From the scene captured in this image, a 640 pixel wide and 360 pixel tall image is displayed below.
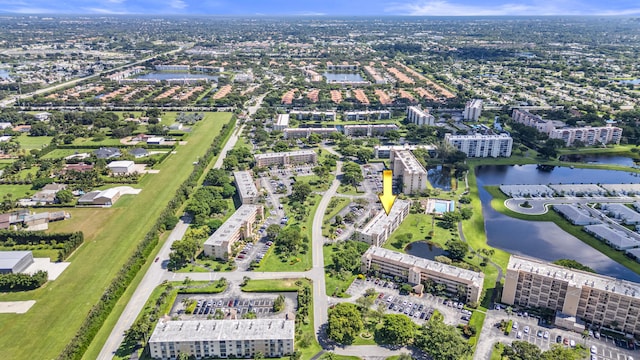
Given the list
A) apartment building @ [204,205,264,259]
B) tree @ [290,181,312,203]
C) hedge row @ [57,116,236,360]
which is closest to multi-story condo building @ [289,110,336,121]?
hedge row @ [57,116,236,360]

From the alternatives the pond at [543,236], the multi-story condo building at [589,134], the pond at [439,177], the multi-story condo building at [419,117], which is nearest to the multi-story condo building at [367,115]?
the multi-story condo building at [419,117]

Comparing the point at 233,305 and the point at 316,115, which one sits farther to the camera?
the point at 316,115

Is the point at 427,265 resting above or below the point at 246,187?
below

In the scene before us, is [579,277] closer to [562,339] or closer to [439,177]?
[562,339]

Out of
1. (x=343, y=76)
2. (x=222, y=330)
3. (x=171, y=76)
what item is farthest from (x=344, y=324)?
(x=171, y=76)

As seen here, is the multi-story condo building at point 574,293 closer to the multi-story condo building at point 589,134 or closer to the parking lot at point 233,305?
the parking lot at point 233,305
